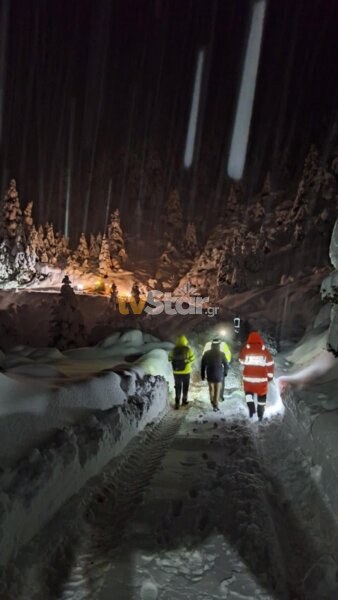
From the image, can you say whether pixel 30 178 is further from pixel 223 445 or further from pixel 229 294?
pixel 223 445

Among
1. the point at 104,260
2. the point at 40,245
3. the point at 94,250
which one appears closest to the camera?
the point at 40,245

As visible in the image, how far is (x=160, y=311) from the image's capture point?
4047 cm

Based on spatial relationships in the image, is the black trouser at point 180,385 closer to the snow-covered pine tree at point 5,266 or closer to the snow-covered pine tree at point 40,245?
the snow-covered pine tree at point 5,266

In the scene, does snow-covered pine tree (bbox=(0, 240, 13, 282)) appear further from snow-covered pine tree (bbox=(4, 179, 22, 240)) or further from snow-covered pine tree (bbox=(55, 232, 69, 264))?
snow-covered pine tree (bbox=(55, 232, 69, 264))

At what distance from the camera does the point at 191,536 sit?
437cm

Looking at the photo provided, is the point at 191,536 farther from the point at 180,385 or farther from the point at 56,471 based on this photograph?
the point at 180,385

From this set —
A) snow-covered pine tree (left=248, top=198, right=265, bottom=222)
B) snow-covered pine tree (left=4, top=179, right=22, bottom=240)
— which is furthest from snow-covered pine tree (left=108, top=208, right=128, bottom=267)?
snow-covered pine tree (left=248, top=198, right=265, bottom=222)

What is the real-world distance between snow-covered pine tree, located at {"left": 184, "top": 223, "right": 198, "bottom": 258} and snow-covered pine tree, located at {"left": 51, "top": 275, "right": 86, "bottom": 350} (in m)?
53.0

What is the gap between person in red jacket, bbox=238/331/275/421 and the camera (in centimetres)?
976

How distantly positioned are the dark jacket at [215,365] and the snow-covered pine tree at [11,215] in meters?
53.3

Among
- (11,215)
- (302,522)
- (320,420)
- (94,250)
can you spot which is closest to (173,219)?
(94,250)

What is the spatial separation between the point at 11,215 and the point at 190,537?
2421 inches

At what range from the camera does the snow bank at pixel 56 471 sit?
401cm

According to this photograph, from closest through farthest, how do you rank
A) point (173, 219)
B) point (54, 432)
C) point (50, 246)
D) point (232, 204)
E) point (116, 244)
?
point (54, 432) < point (50, 246) < point (116, 244) < point (232, 204) < point (173, 219)
